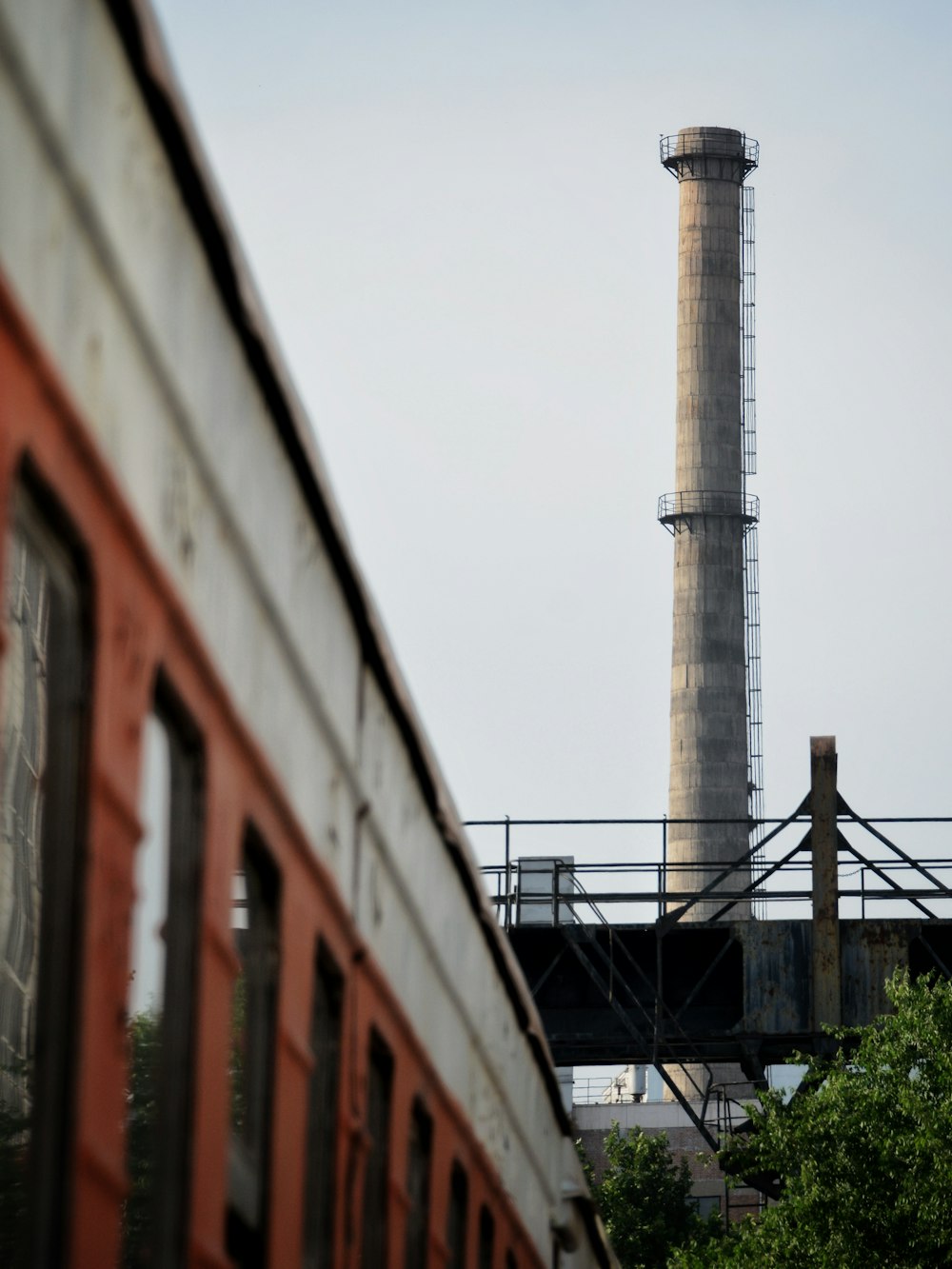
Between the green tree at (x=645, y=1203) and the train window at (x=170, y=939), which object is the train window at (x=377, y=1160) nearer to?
the train window at (x=170, y=939)

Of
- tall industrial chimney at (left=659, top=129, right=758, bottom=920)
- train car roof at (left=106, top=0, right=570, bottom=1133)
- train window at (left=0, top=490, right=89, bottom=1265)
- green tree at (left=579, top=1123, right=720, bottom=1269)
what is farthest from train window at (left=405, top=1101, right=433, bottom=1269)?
tall industrial chimney at (left=659, top=129, right=758, bottom=920)

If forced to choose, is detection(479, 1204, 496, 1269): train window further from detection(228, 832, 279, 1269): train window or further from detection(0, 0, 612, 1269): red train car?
detection(228, 832, 279, 1269): train window

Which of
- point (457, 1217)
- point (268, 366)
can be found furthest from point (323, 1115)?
point (457, 1217)

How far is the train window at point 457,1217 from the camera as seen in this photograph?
681cm

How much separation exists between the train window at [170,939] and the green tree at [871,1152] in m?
21.1

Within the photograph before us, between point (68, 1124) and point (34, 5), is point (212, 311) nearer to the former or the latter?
point (34, 5)

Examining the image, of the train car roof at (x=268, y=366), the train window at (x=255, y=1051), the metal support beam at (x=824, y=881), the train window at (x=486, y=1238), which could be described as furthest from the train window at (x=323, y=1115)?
the metal support beam at (x=824, y=881)

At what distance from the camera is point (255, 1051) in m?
4.64

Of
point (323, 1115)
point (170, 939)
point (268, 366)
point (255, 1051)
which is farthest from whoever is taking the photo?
point (323, 1115)

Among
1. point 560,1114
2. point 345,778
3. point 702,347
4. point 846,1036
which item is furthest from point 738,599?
point 345,778

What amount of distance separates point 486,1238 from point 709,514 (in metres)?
50.1

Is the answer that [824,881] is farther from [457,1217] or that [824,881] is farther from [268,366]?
[268,366]

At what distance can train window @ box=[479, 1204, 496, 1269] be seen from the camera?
7376mm

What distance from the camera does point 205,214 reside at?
3.98 m
